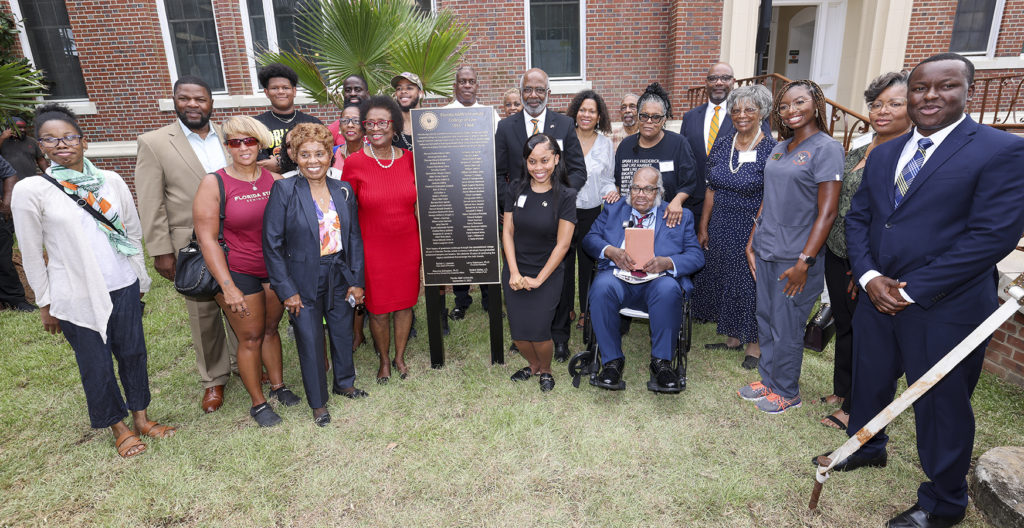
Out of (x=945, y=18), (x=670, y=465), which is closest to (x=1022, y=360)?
(x=670, y=465)

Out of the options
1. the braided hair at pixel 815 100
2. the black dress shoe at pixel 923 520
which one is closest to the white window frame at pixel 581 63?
the braided hair at pixel 815 100

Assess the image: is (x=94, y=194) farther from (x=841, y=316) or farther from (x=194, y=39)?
(x=194, y=39)

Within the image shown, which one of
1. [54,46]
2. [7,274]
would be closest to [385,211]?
[7,274]

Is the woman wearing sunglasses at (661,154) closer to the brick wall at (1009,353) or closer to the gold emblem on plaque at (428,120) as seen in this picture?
the gold emblem on plaque at (428,120)

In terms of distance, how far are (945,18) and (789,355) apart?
898 cm

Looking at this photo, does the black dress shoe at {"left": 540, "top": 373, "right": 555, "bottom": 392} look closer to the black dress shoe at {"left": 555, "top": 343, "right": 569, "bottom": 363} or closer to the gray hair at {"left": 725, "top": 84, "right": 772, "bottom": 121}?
the black dress shoe at {"left": 555, "top": 343, "right": 569, "bottom": 363}

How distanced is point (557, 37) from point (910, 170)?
27.5 ft

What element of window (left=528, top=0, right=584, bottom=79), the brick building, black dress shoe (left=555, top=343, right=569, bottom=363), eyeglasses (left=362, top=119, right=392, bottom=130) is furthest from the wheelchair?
window (left=528, top=0, right=584, bottom=79)

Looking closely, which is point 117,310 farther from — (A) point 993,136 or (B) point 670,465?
(A) point 993,136

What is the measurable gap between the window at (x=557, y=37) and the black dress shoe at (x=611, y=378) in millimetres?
7347

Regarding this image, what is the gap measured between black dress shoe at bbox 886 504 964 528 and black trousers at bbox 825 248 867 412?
34.2 inches

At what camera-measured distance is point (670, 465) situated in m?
3.10

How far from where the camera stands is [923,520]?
2.50 meters

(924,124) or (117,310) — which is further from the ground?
(924,124)
